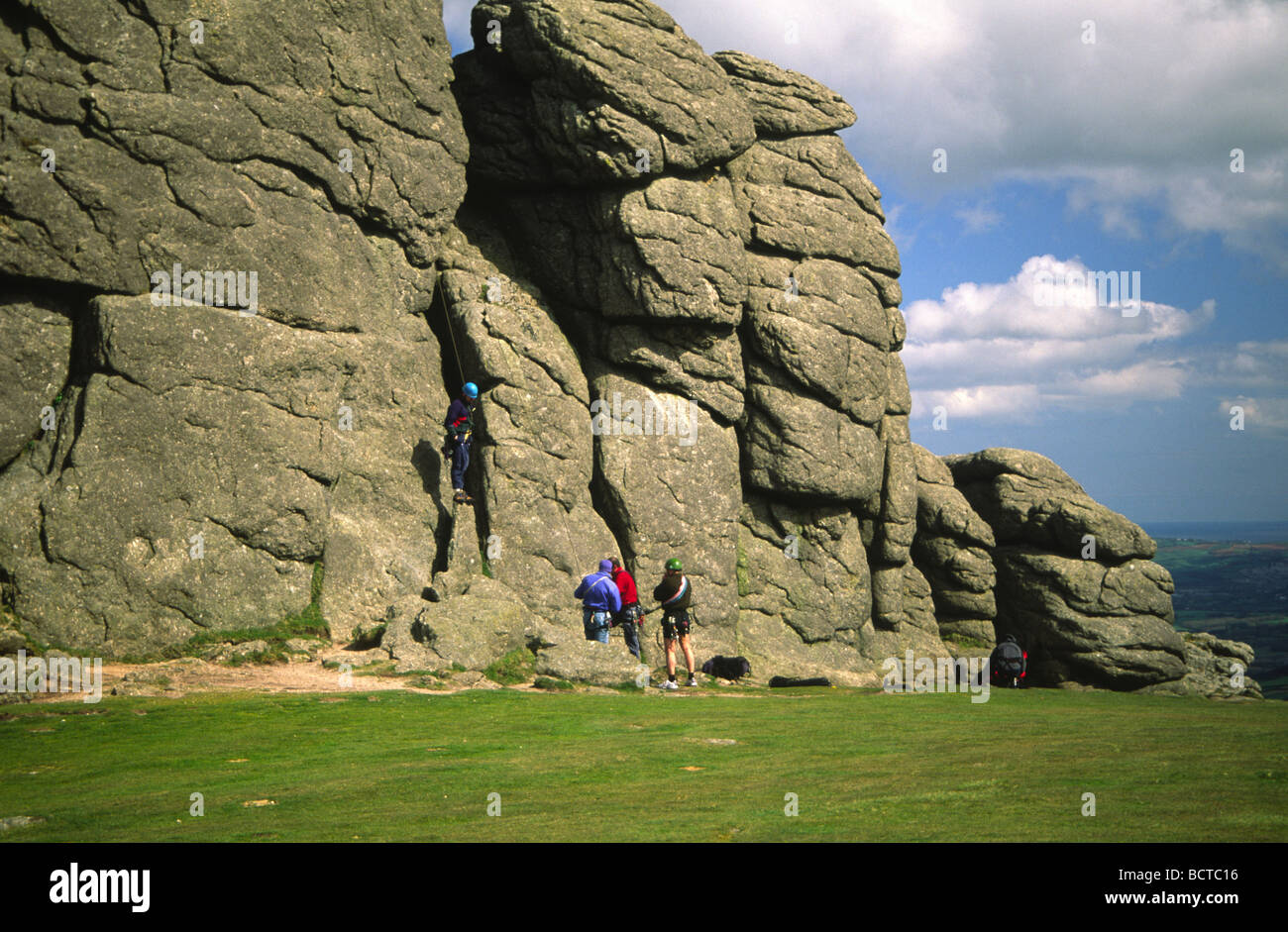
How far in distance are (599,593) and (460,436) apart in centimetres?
770

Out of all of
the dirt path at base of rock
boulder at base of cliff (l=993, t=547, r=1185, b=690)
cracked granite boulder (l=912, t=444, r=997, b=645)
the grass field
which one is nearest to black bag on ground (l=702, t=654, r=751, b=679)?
the dirt path at base of rock

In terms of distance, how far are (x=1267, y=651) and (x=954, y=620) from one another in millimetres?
182488

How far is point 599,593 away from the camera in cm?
2842

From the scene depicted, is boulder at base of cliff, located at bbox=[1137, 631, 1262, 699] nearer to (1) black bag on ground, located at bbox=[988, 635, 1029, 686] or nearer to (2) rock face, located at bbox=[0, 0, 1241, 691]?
(2) rock face, located at bbox=[0, 0, 1241, 691]

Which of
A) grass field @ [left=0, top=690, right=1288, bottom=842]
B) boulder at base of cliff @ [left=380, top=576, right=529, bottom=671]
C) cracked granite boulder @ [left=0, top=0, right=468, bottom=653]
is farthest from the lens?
cracked granite boulder @ [left=0, top=0, right=468, bottom=653]

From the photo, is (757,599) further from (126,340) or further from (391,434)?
(126,340)

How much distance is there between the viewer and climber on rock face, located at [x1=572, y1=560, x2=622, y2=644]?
1120 inches

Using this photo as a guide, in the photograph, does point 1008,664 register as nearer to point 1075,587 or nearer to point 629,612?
point 1075,587

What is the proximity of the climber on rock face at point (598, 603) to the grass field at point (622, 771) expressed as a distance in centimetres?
719

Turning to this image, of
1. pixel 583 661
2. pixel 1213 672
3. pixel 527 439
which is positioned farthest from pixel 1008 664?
pixel 527 439

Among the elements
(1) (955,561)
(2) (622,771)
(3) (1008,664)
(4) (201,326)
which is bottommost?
(3) (1008,664)

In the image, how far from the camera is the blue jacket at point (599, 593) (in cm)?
2842
